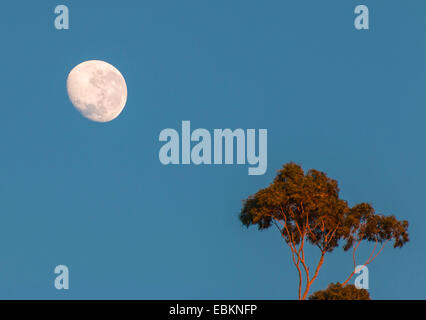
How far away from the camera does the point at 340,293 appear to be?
5566cm

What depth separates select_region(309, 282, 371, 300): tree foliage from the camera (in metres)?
55.5

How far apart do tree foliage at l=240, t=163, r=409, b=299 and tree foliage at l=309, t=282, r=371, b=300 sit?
1.91 meters

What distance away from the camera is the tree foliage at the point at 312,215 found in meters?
59.2

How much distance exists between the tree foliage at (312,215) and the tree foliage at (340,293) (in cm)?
191

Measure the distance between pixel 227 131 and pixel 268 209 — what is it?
1657 cm

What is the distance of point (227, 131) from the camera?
7500 cm

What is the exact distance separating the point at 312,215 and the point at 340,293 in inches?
253

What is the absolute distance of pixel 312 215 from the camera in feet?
197

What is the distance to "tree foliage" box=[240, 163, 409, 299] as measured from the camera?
5922 centimetres

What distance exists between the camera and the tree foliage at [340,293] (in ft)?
182
